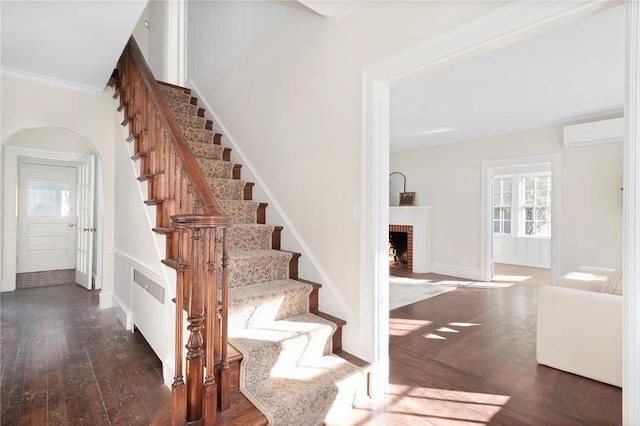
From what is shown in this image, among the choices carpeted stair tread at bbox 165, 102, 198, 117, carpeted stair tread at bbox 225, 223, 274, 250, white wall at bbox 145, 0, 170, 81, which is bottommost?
carpeted stair tread at bbox 225, 223, 274, 250

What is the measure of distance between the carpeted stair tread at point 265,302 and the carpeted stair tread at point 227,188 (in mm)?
1162

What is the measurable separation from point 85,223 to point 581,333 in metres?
6.22

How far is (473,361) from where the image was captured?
2584mm

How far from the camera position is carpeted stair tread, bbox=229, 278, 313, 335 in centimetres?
212

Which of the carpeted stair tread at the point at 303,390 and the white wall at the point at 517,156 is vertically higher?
the white wall at the point at 517,156

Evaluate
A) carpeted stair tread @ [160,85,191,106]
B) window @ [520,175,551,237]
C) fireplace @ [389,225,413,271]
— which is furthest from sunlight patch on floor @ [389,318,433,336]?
window @ [520,175,551,237]

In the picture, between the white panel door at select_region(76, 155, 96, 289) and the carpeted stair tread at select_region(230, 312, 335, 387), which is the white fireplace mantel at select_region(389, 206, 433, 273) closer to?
the carpeted stair tread at select_region(230, 312, 335, 387)

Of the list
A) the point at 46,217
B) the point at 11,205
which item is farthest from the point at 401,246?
the point at 46,217

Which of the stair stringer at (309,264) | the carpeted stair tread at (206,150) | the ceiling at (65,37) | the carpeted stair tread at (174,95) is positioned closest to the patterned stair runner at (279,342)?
the stair stringer at (309,264)

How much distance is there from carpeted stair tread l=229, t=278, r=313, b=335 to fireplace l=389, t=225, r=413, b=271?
14.6 ft

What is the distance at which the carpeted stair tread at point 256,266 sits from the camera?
245cm

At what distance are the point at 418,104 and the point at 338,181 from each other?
8.02ft

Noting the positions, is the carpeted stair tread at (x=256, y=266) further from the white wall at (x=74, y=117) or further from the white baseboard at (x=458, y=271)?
the white baseboard at (x=458, y=271)

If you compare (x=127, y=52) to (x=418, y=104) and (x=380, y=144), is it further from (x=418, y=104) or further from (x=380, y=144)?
(x=418, y=104)
